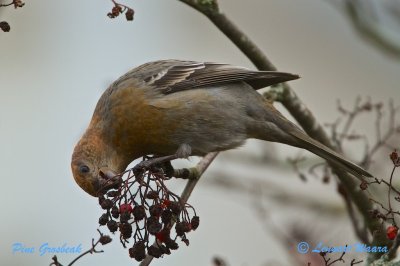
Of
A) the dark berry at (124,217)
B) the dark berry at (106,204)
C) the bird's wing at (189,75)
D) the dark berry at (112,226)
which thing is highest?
the bird's wing at (189,75)

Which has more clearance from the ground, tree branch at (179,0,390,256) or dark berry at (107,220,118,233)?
tree branch at (179,0,390,256)

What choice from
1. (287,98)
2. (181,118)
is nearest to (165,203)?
(181,118)

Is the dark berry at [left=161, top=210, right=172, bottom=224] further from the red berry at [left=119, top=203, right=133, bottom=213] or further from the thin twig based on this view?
the thin twig

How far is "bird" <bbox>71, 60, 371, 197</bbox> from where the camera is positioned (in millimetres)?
6020

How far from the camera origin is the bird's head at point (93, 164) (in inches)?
222

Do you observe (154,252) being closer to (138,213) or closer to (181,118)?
(138,213)

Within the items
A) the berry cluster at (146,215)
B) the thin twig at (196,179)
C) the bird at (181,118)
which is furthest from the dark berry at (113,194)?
the bird at (181,118)

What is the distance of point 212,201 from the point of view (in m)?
13.3

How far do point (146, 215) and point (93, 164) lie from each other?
1271 millimetres

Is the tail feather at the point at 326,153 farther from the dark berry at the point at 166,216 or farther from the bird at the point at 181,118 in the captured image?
the dark berry at the point at 166,216

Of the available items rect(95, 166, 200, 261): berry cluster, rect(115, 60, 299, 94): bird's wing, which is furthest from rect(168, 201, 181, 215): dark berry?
rect(115, 60, 299, 94): bird's wing

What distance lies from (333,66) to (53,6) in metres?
5.03

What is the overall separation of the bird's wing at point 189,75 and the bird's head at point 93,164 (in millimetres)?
691

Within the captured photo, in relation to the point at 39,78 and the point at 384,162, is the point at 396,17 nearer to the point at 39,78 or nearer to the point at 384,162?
the point at 384,162
